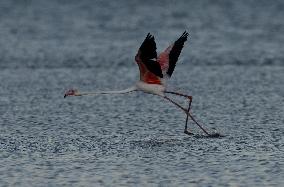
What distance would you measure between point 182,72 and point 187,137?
14.7 ft

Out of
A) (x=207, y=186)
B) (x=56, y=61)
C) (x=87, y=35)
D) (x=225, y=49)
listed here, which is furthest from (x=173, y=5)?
→ (x=207, y=186)

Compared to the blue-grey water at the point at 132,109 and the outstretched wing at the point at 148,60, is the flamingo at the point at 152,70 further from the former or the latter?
the blue-grey water at the point at 132,109

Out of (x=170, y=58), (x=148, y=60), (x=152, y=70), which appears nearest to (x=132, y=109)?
(x=170, y=58)

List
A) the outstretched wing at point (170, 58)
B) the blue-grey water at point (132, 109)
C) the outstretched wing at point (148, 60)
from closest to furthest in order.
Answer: the blue-grey water at point (132, 109) < the outstretched wing at point (148, 60) < the outstretched wing at point (170, 58)

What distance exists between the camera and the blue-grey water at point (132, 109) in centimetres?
659

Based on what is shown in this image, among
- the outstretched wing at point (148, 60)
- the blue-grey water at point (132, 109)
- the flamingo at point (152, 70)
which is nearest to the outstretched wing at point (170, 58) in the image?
the flamingo at point (152, 70)

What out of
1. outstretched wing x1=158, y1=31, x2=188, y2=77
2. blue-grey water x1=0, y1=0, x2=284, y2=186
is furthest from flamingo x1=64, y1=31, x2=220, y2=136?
blue-grey water x1=0, y1=0, x2=284, y2=186

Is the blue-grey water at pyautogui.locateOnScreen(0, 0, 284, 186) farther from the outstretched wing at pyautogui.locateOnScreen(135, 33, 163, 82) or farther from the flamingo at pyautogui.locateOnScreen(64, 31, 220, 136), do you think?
the outstretched wing at pyautogui.locateOnScreen(135, 33, 163, 82)

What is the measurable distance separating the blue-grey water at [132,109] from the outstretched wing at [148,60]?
0.56 m

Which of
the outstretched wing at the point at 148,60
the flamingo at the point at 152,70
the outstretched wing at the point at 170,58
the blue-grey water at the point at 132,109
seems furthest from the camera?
the outstretched wing at the point at 170,58

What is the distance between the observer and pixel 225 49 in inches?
572

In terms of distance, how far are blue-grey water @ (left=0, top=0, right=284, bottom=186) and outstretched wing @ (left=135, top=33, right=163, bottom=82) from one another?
0.56 metres

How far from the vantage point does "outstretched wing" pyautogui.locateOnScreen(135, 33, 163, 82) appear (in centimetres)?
701

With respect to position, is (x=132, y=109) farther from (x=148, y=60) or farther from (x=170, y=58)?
(x=148, y=60)
